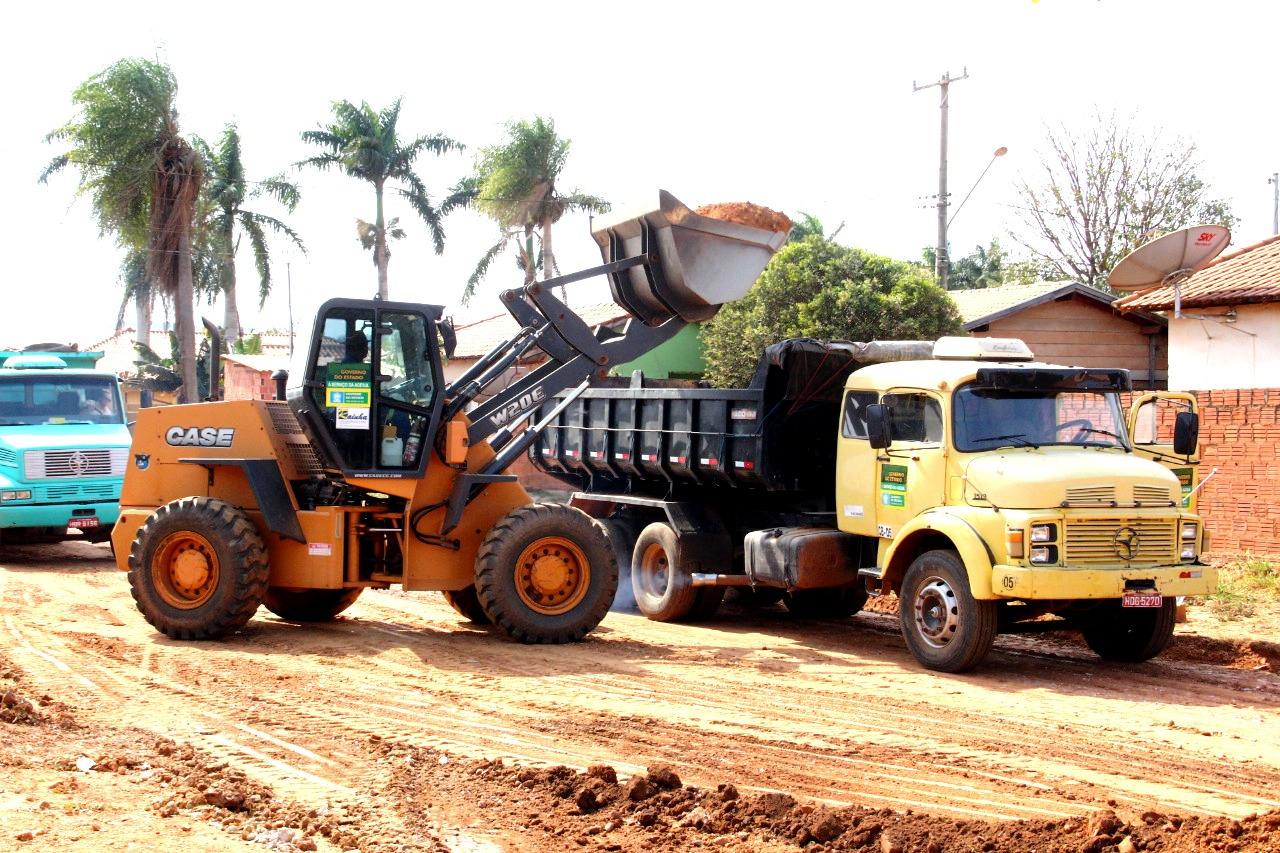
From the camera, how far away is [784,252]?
27.0 meters

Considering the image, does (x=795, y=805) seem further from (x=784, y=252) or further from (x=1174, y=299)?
(x=784, y=252)

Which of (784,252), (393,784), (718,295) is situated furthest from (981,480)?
(784,252)

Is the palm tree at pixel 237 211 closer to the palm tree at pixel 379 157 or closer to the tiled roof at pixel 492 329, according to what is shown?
the palm tree at pixel 379 157

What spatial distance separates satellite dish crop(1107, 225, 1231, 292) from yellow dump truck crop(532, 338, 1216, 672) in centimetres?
527

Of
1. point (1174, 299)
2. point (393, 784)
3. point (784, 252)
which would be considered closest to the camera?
point (393, 784)

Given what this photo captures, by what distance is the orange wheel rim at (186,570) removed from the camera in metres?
11.2

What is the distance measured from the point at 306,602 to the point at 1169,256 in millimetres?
11468

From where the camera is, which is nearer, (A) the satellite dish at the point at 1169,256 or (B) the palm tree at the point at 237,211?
(A) the satellite dish at the point at 1169,256

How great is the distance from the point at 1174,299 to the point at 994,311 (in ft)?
28.7

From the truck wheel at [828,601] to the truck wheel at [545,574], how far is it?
296 cm

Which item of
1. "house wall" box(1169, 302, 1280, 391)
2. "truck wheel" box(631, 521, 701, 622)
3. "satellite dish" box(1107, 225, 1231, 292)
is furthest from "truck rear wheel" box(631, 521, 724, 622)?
"house wall" box(1169, 302, 1280, 391)

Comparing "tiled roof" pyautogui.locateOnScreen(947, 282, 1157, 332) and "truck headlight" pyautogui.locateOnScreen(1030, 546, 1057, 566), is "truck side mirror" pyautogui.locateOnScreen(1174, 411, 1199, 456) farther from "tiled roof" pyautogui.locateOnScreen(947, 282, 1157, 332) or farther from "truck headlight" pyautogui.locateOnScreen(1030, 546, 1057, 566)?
"tiled roof" pyautogui.locateOnScreen(947, 282, 1157, 332)

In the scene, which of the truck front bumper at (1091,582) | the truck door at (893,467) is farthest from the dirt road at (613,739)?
the truck door at (893,467)

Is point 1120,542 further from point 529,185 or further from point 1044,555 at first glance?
point 529,185
